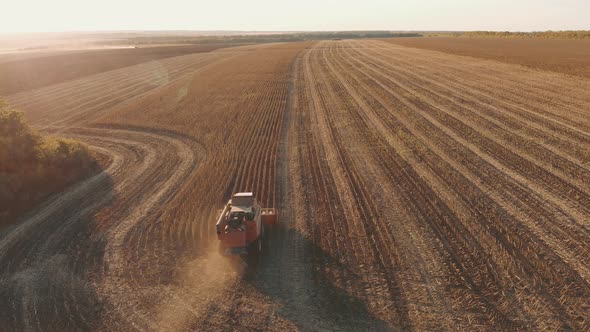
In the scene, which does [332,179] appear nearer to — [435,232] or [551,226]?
[435,232]

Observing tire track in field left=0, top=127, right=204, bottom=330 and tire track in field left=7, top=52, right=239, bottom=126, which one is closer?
tire track in field left=0, top=127, right=204, bottom=330

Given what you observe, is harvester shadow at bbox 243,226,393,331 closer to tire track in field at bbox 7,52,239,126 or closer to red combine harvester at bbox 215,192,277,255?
red combine harvester at bbox 215,192,277,255

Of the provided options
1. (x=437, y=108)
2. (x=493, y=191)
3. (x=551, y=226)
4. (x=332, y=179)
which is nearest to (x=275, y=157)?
(x=332, y=179)

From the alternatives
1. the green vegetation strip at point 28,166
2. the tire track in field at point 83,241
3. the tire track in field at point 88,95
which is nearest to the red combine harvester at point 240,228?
the tire track in field at point 83,241

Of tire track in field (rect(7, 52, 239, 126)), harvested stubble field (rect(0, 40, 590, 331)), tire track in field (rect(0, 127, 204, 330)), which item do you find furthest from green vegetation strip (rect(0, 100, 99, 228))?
tire track in field (rect(7, 52, 239, 126))

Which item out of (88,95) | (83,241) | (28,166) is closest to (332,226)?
(83,241)

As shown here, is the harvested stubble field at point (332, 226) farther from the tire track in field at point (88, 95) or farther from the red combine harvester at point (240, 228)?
the tire track in field at point (88, 95)

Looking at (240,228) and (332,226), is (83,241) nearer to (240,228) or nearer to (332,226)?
(240,228)
